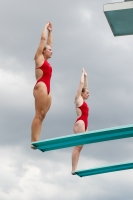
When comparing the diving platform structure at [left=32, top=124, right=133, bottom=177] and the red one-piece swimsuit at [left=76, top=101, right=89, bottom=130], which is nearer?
the diving platform structure at [left=32, top=124, right=133, bottom=177]

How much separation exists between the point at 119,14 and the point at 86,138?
362 centimetres

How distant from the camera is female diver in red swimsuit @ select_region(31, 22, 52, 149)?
52.9 ft

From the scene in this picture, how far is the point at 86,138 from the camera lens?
1558 cm

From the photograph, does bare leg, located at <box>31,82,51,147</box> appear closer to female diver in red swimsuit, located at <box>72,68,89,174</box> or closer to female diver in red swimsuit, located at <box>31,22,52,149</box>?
female diver in red swimsuit, located at <box>31,22,52,149</box>

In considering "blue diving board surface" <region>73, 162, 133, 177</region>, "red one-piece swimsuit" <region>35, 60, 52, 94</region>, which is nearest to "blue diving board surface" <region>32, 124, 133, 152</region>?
"red one-piece swimsuit" <region>35, 60, 52, 94</region>

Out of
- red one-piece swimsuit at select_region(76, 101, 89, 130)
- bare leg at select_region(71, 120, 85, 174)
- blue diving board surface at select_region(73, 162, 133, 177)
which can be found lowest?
blue diving board surface at select_region(73, 162, 133, 177)

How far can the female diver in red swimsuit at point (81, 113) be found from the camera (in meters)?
17.8

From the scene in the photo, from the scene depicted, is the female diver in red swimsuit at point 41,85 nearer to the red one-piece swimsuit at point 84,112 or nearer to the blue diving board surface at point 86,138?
the blue diving board surface at point 86,138

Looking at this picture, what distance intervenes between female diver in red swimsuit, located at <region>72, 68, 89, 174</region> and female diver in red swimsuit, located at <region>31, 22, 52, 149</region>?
1697mm

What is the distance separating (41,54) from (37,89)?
0.87 m

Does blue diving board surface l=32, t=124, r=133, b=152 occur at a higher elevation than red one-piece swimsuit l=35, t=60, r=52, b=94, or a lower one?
lower

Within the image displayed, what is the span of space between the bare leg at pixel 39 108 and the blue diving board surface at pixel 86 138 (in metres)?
0.43

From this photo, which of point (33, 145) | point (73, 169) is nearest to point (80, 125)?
point (73, 169)

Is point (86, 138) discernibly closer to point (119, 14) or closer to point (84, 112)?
point (84, 112)
